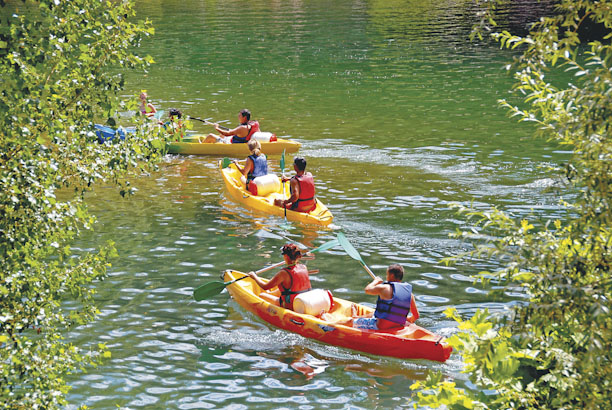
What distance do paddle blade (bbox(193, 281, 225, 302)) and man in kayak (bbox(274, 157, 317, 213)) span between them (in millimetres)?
4514

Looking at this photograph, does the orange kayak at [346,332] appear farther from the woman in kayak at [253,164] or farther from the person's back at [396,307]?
the woman in kayak at [253,164]

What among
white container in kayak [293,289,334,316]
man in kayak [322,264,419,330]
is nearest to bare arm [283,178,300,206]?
white container in kayak [293,289,334,316]

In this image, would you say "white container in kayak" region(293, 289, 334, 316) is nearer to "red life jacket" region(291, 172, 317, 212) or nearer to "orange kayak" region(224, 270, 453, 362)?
"orange kayak" region(224, 270, 453, 362)

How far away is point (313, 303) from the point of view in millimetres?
11750

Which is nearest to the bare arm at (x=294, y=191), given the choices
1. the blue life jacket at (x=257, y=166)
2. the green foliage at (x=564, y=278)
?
the blue life jacket at (x=257, y=166)

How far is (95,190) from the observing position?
19203 mm

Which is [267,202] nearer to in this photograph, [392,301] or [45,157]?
[392,301]

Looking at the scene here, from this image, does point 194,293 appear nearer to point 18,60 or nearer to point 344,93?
point 18,60

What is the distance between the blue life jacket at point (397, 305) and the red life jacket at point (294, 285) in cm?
157

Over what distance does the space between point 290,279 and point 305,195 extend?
15.1 feet

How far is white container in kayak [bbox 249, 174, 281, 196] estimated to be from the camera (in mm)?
18016

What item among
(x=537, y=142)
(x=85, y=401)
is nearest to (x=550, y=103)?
(x=85, y=401)

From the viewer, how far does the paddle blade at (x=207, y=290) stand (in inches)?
485

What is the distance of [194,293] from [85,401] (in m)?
3.08
